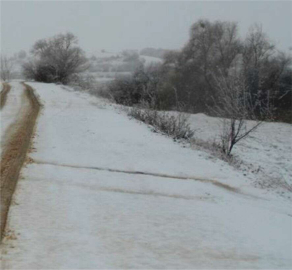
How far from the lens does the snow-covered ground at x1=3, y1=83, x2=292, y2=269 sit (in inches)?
152

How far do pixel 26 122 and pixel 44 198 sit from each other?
546 cm

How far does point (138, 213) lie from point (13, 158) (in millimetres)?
2954

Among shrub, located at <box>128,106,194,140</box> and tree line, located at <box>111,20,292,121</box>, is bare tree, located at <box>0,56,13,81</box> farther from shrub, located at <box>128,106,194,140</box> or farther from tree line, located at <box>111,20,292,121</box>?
shrub, located at <box>128,106,194,140</box>

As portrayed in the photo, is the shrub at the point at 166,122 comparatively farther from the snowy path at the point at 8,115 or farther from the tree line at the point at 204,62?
the tree line at the point at 204,62

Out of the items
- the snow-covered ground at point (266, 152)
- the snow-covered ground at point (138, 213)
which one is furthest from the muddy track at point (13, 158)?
the snow-covered ground at point (266, 152)

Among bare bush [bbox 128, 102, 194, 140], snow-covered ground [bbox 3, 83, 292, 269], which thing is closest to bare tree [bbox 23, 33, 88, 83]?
bare bush [bbox 128, 102, 194, 140]

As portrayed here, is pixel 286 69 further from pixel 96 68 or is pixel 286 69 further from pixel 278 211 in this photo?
pixel 96 68

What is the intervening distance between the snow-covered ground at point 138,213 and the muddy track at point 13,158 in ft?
0.43

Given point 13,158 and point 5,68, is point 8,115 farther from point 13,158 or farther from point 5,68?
point 5,68

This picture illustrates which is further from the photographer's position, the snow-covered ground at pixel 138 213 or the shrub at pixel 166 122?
the shrub at pixel 166 122

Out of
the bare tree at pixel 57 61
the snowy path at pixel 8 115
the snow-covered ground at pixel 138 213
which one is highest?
the bare tree at pixel 57 61

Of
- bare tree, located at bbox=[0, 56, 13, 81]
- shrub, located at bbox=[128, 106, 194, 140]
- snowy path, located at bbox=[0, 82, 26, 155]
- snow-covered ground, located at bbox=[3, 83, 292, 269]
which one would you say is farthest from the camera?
bare tree, located at bbox=[0, 56, 13, 81]

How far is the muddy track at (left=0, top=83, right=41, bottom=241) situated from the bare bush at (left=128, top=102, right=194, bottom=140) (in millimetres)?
3781

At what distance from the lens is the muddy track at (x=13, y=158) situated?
4.88 m
